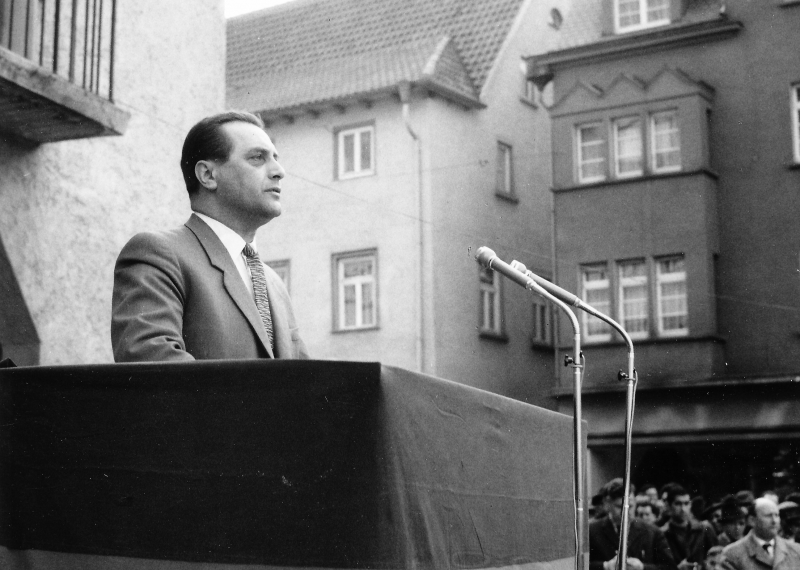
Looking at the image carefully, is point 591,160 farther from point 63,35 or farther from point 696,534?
point 63,35

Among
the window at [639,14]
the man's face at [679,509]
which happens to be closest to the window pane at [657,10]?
the window at [639,14]

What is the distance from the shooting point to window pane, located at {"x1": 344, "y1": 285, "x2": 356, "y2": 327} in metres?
25.5

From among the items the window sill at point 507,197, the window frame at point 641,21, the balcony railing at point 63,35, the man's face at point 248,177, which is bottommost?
the man's face at point 248,177

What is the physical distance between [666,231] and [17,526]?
68.4 feet

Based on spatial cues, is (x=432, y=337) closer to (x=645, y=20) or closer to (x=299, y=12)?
(x=645, y=20)

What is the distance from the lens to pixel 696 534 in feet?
38.3

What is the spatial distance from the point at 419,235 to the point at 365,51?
467 centimetres

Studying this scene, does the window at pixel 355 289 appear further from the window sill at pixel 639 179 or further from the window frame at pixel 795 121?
the window frame at pixel 795 121

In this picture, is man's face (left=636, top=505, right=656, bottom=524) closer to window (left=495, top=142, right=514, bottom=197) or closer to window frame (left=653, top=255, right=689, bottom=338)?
window frame (left=653, top=255, right=689, bottom=338)

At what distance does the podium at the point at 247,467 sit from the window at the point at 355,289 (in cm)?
2280

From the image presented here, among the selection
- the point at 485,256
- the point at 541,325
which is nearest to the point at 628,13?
the point at 541,325

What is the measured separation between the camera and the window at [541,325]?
27.3 m

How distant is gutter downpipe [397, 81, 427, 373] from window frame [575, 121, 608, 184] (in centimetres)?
308

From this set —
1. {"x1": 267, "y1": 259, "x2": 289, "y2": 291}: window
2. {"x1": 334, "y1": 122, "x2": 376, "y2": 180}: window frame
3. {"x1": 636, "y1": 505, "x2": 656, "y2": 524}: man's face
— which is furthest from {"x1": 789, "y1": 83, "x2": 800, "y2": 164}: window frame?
{"x1": 636, "y1": 505, "x2": 656, "y2": 524}: man's face
